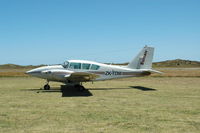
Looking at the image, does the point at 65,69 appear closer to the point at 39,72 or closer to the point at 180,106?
the point at 39,72

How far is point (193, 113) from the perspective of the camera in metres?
8.47

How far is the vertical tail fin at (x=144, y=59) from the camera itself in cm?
1850

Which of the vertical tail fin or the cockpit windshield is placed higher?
the vertical tail fin

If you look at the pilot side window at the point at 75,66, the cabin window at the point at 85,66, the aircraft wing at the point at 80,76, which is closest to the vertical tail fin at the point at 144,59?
the cabin window at the point at 85,66

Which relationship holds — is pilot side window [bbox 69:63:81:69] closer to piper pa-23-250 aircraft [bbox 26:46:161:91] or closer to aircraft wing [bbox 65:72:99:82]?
piper pa-23-250 aircraft [bbox 26:46:161:91]

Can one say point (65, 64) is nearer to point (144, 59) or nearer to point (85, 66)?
point (85, 66)

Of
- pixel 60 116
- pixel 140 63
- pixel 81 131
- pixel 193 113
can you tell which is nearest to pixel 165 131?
pixel 81 131

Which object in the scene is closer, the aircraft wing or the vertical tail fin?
the aircraft wing

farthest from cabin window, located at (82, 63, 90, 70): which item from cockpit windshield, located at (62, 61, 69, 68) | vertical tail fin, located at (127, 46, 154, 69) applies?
vertical tail fin, located at (127, 46, 154, 69)

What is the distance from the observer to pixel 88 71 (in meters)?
17.0

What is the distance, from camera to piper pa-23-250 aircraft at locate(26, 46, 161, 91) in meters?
15.9

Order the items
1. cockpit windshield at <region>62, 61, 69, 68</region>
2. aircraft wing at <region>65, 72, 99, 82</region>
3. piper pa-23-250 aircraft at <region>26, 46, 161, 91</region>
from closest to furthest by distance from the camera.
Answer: aircraft wing at <region>65, 72, 99, 82</region> → piper pa-23-250 aircraft at <region>26, 46, 161, 91</region> → cockpit windshield at <region>62, 61, 69, 68</region>

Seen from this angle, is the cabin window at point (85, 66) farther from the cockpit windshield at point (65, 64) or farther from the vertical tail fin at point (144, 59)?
the vertical tail fin at point (144, 59)

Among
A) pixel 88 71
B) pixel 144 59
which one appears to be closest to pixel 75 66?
pixel 88 71
